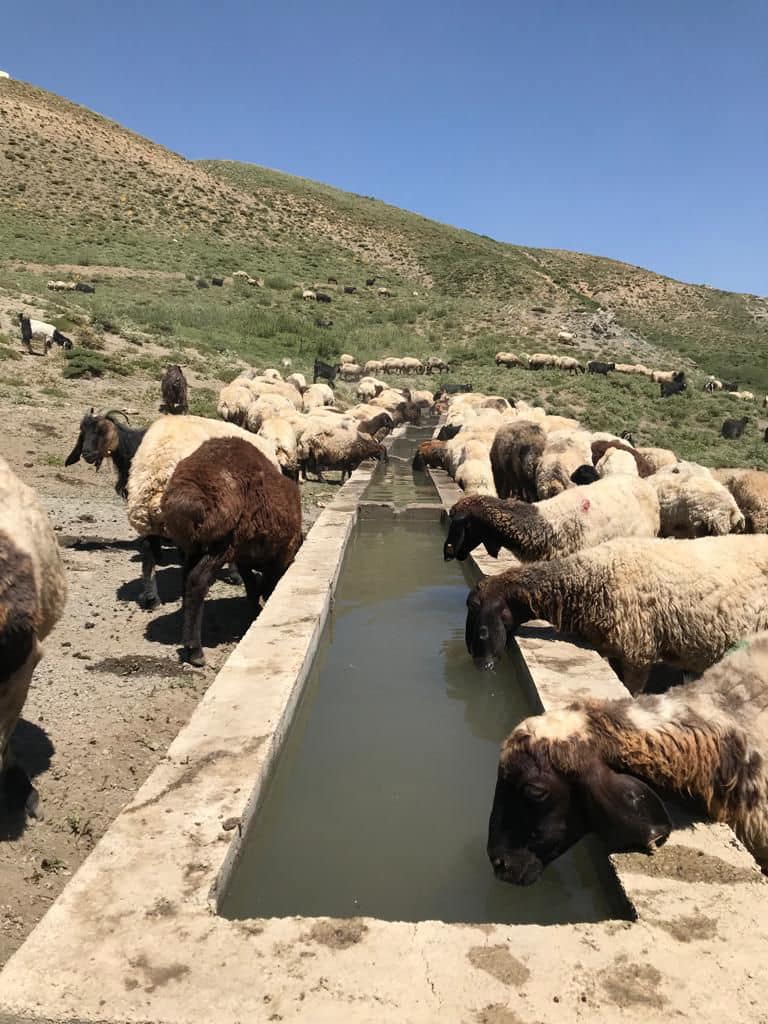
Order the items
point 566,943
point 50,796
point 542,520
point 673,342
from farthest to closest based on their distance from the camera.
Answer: point 673,342, point 542,520, point 50,796, point 566,943

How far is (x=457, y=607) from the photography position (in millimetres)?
8125

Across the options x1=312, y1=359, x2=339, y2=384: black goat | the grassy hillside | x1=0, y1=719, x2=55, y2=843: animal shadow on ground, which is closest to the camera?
x1=0, y1=719, x2=55, y2=843: animal shadow on ground

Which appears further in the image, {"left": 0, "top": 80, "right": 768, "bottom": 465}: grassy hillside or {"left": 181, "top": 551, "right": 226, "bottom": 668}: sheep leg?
{"left": 0, "top": 80, "right": 768, "bottom": 465}: grassy hillside

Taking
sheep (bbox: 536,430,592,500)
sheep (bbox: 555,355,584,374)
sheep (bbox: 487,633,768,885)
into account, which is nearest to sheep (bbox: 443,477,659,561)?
sheep (bbox: 536,430,592,500)

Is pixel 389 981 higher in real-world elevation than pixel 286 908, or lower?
higher

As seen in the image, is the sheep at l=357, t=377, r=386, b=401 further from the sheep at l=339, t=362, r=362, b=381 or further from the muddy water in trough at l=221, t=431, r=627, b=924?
the muddy water in trough at l=221, t=431, r=627, b=924

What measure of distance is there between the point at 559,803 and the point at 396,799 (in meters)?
1.32

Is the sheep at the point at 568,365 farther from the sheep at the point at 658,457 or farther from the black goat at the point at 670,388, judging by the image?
the sheep at the point at 658,457

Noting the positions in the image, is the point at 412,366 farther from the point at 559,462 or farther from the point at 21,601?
the point at 21,601

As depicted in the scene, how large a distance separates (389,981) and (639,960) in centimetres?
88

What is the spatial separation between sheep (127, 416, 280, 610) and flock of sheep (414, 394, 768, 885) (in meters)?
3.06

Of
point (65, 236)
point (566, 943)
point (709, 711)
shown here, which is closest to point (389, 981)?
point (566, 943)

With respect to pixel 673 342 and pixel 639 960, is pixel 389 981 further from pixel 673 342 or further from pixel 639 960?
pixel 673 342

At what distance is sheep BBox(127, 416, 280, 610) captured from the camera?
24.6 feet
